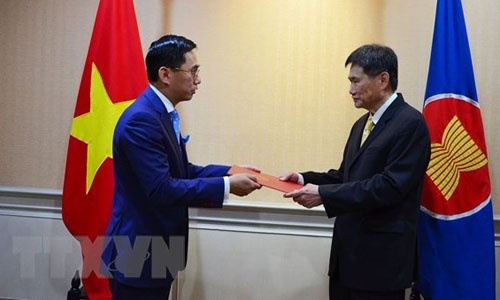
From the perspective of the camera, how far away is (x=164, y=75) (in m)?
1.98

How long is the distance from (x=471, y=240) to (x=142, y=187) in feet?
5.01

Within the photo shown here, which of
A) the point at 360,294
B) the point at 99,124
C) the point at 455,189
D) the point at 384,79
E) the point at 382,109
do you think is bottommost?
the point at 360,294

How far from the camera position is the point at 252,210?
2939 millimetres

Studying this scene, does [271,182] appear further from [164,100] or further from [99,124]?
[99,124]

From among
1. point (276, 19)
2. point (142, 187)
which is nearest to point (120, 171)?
point (142, 187)

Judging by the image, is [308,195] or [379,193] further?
[308,195]

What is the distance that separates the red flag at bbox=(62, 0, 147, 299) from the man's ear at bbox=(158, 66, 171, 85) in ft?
2.78

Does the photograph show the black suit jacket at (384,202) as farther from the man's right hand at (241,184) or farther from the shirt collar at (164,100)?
the shirt collar at (164,100)

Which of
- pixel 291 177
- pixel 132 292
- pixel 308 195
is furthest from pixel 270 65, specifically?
pixel 132 292

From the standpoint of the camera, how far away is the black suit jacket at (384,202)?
6.69 ft

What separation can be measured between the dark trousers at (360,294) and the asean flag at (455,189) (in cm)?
43

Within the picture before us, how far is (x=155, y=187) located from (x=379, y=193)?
0.80 metres

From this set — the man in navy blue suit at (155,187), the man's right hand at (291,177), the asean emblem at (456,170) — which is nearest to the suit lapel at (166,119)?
the man in navy blue suit at (155,187)

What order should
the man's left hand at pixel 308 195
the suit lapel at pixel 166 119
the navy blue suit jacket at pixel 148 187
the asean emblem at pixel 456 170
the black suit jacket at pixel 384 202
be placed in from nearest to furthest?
the navy blue suit jacket at pixel 148 187
the suit lapel at pixel 166 119
the black suit jacket at pixel 384 202
the man's left hand at pixel 308 195
the asean emblem at pixel 456 170
